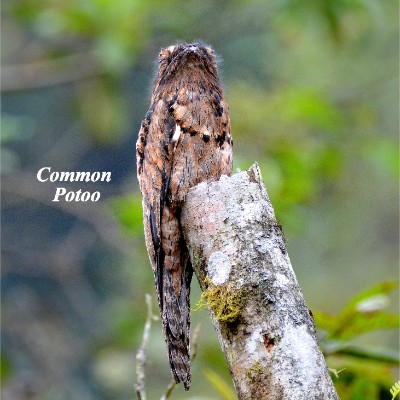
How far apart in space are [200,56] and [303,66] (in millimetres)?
9882

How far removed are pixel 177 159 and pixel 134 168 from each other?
7.15 m

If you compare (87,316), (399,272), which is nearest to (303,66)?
(399,272)

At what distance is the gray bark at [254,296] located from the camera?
2252 mm

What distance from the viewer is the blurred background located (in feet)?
17.4

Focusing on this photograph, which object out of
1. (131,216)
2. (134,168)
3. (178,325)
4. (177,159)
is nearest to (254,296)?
(178,325)

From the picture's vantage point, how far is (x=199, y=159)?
282 centimetres

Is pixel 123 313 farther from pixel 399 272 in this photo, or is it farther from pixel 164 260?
pixel 399 272

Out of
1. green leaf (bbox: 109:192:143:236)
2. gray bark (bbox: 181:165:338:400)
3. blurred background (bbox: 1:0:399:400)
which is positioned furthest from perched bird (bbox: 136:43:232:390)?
green leaf (bbox: 109:192:143:236)

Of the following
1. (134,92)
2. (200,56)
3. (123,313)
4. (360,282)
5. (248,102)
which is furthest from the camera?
(360,282)

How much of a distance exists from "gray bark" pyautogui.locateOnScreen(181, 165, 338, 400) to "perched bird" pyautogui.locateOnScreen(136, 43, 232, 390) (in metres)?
0.22

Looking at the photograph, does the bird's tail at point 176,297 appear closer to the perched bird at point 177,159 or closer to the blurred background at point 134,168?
the perched bird at point 177,159

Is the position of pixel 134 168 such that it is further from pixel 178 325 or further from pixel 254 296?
pixel 254 296

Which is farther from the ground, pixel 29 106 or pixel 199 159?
pixel 29 106

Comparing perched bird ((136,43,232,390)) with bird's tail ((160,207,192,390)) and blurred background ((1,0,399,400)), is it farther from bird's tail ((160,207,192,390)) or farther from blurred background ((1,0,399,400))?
blurred background ((1,0,399,400))
